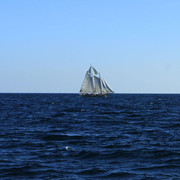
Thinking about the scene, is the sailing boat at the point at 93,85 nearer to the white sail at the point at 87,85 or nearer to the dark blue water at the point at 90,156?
the white sail at the point at 87,85

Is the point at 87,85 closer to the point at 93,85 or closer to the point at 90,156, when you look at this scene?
the point at 93,85

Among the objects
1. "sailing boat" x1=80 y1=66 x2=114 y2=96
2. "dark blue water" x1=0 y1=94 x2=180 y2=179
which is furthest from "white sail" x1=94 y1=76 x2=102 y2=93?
"dark blue water" x1=0 y1=94 x2=180 y2=179

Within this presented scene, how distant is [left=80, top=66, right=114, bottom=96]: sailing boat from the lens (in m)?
158

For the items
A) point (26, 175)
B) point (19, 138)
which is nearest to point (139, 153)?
point (26, 175)

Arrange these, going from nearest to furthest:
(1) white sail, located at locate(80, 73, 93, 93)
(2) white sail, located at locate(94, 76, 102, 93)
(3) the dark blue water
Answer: (3) the dark blue water, (2) white sail, located at locate(94, 76, 102, 93), (1) white sail, located at locate(80, 73, 93, 93)

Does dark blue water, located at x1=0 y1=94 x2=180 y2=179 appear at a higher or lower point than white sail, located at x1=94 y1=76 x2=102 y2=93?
lower

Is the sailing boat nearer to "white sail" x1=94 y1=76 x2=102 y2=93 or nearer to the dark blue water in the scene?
"white sail" x1=94 y1=76 x2=102 y2=93

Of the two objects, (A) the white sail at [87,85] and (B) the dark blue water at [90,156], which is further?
(A) the white sail at [87,85]

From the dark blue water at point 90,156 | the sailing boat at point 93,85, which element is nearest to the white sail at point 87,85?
the sailing boat at point 93,85

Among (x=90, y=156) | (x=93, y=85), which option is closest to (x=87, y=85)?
(x=93, y=85)

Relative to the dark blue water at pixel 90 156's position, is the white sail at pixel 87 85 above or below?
above

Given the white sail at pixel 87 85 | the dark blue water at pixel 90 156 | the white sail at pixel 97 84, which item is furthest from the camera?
the white sail at pixel 87 85

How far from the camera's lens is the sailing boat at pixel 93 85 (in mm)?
157825

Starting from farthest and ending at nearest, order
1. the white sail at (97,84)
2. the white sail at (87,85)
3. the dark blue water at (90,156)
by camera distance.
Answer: the white sail at (87,85) < the white sail at (97,84) < the dark blue water at (90,156)
